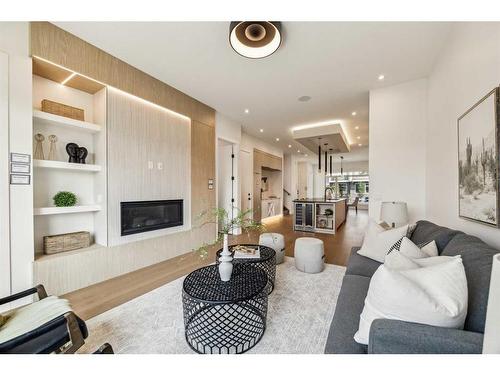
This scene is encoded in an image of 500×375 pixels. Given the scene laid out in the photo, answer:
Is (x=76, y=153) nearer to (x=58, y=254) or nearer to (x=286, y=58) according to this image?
(x=58, y=254)

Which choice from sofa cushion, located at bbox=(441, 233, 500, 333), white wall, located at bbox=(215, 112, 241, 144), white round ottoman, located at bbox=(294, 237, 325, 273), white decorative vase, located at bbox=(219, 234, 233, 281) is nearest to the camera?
sofa cushion, located at bbox=(441, 233, 500, 333)

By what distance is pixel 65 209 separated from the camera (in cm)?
251

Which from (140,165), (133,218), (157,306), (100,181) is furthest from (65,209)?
(157,306)

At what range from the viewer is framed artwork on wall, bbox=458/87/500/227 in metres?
1.50

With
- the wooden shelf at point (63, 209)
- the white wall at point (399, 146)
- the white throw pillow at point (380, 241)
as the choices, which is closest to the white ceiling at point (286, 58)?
the white wall at point (399, 146)

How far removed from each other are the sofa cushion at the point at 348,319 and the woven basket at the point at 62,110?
3.60 meters

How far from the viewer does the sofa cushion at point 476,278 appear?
91 cm

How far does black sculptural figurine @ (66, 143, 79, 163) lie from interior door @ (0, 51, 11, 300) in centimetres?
64

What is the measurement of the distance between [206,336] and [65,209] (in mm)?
2312

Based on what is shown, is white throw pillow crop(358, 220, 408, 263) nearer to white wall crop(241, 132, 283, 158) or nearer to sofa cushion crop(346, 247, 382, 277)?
sofa cushion crop(346, 247, 382, 277)

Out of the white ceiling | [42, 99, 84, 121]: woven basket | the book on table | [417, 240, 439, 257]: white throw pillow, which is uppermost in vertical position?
the white ceiling

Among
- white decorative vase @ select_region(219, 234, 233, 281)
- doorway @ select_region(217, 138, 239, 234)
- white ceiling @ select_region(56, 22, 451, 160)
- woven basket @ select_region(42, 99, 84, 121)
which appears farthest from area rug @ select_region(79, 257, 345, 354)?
doorway @ select_region(217, 138, 239, 234)

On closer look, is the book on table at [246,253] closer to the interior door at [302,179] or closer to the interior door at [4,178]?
the interior door at [4,178]
